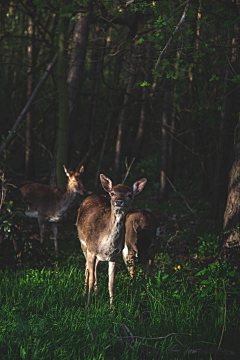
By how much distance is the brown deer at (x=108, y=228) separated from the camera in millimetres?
4953

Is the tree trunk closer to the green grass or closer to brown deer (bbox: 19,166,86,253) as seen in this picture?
the green grass

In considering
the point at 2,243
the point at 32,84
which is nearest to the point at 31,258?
the point at 2,243

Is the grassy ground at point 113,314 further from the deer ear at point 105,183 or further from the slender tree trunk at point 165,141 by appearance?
the slender tree trunk at point 165,141

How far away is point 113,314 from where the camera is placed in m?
→ 4.84

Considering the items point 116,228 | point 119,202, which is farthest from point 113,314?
point 119,202

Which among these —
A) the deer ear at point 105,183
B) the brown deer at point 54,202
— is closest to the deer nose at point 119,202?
the deer ear at point 105,183

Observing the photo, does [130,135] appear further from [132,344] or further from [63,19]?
[132,344]

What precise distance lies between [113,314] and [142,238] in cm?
166

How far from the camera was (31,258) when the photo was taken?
7.13 m

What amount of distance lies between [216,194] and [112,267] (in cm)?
580

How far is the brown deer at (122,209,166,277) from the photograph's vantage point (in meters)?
6.08

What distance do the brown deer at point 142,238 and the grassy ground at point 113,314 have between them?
14.1 inches

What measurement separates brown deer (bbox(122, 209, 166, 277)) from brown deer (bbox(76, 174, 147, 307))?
599mm

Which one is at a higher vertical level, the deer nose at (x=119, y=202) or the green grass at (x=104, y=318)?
the deer nose at (x=119, y=202)
